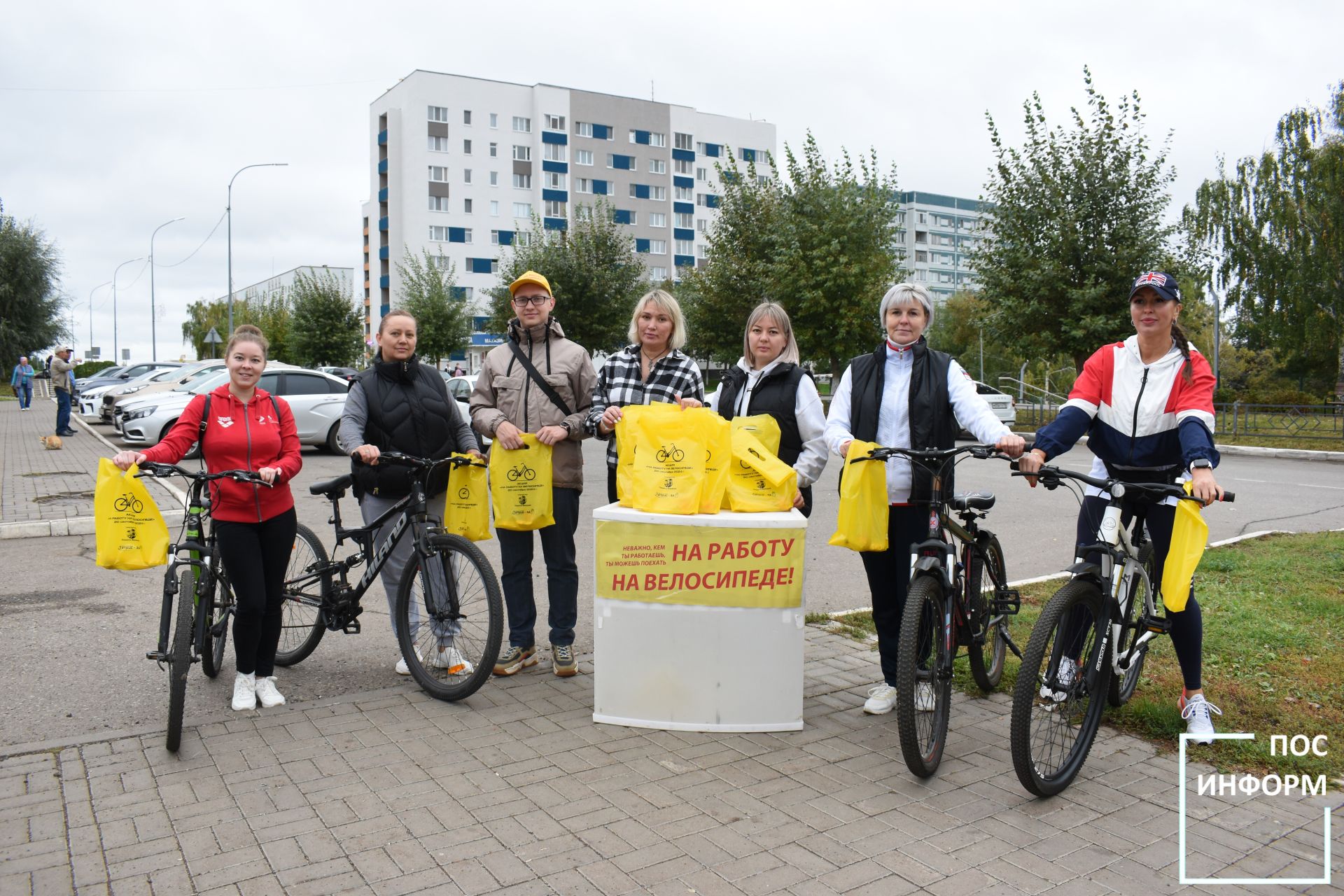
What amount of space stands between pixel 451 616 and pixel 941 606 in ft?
7.70

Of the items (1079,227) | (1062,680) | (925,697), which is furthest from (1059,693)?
(1079,227)

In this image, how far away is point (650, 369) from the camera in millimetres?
5367

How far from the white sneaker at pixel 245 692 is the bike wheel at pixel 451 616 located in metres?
0.72

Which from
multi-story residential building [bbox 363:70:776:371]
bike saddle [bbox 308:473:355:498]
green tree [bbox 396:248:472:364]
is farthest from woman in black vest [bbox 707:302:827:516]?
multi-story residential building [bbox 363:70:776:371]

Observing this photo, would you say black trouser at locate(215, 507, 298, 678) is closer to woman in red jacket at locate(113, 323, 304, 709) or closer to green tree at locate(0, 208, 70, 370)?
woman in red jacket at locate(113, 323, 304, 709)

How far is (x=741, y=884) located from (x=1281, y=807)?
2.13 metres

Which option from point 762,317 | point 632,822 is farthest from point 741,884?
point 762,317

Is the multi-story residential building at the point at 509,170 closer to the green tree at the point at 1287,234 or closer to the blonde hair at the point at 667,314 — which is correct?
the green tree at the point at 1287,234

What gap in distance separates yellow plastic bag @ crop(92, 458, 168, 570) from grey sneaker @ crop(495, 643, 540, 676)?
173cm

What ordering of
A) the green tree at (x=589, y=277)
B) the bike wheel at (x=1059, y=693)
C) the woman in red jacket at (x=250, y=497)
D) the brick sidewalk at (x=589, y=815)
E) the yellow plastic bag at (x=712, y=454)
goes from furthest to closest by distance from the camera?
the green tree at (x=589, y=277), the woman in red jacket at (x=250, y=497), the yellow plastic bag at (x=712, y=454), the bike wheel at (x=1059, y=693), the brick sidewalk at (x=589, y=815)

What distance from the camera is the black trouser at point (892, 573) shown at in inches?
184

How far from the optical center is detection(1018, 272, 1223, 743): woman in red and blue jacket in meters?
4.22

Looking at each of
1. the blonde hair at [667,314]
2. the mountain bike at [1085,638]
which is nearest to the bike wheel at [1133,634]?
the mountain bike at [1085,638]

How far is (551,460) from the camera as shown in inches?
211
